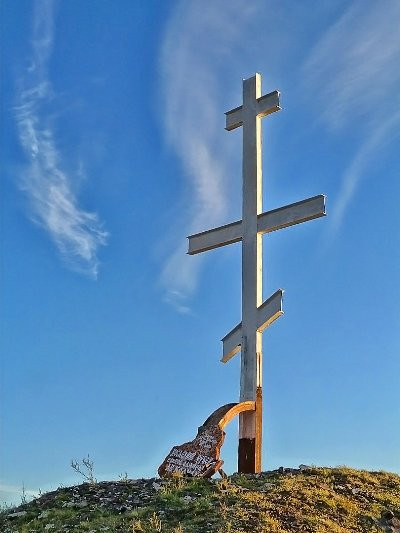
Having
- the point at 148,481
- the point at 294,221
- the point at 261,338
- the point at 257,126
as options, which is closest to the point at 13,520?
the point at 148,481

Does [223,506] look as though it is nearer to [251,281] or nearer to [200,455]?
[200,455]

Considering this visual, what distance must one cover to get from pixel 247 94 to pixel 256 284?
143 inches

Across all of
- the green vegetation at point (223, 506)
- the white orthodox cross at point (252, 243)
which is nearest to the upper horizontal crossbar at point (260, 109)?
the white orthodox cross at point (252, 243)

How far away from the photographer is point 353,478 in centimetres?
1108

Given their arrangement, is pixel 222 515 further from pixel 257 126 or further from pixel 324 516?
pixel 257 126

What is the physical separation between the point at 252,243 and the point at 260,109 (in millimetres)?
2522

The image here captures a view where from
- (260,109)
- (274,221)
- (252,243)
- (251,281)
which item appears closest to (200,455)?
(251,281)

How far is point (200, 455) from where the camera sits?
1073 cm

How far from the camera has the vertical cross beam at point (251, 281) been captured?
11.9 m

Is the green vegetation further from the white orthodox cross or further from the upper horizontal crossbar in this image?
the upper horizontal crossbar

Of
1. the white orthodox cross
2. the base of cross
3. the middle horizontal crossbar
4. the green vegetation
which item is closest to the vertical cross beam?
the white orthodox cross

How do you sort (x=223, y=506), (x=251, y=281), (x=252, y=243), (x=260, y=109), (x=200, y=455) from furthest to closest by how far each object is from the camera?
(x=260, y=109) → (x=252, y=243) → (x=251, y=281) → (x=200, y=455) → (x=223, y=506)

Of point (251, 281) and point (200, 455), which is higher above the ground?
point (251, 281)

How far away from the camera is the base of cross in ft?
34.7
